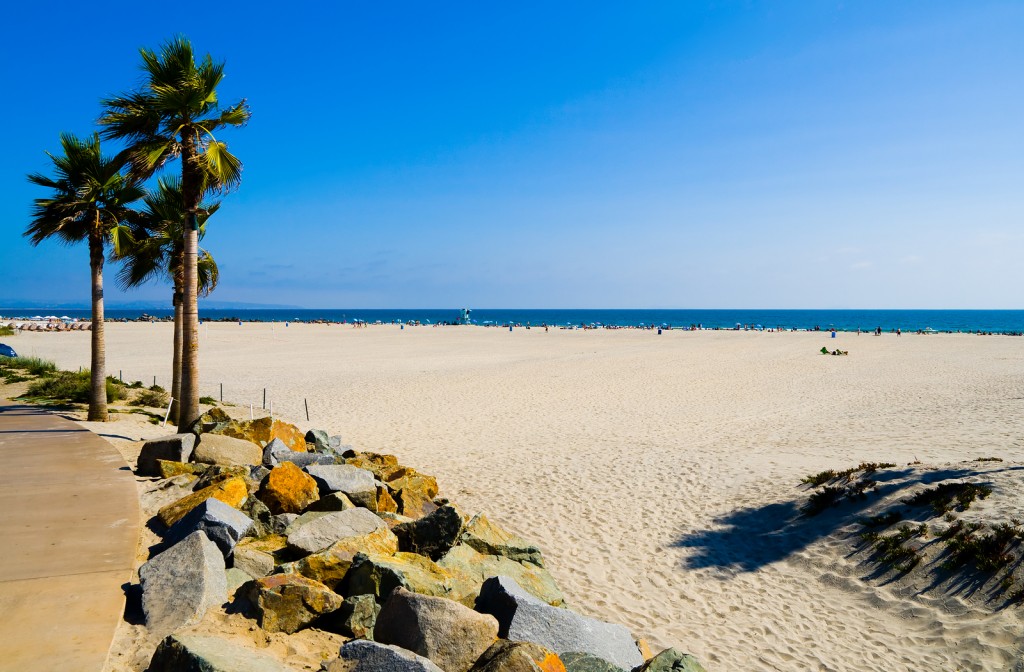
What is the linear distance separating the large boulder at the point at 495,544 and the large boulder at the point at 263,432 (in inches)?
200

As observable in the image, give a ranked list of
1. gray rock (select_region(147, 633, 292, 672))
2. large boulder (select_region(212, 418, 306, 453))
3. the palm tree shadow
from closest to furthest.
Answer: gray rock (select_region(147, 633, 292, 672)) < the palm tree shadow < large boulder (select_region(212, 418, 306, 453))

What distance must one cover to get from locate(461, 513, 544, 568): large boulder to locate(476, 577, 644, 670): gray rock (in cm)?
183

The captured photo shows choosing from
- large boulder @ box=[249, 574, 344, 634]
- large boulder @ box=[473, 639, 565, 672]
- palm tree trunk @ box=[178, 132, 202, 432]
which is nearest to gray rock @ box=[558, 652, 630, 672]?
large boulder @ box=[473, 639, 565, 672]

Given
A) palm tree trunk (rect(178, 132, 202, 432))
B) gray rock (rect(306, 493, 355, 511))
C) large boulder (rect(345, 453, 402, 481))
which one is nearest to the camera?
gray rock (rect(306, 493, 355, 511))

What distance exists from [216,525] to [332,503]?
1.75 metres

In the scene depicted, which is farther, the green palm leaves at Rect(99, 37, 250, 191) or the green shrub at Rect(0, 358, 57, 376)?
the green shrub at Rect(0, 358, 57, 376)

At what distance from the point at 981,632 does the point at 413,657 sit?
6.50m

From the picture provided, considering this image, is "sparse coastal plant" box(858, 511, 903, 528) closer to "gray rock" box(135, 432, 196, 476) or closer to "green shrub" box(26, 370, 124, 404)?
"gray rock" box(135, 432, 196, 476)

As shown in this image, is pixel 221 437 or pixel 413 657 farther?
pixel 221 437

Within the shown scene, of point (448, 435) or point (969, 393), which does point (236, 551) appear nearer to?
point (448, 435)

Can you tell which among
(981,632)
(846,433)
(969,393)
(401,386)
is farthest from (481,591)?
(969,393)

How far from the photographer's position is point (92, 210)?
1412cm

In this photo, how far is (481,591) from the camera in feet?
18.1

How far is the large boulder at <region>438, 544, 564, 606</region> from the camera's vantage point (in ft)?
21.2
